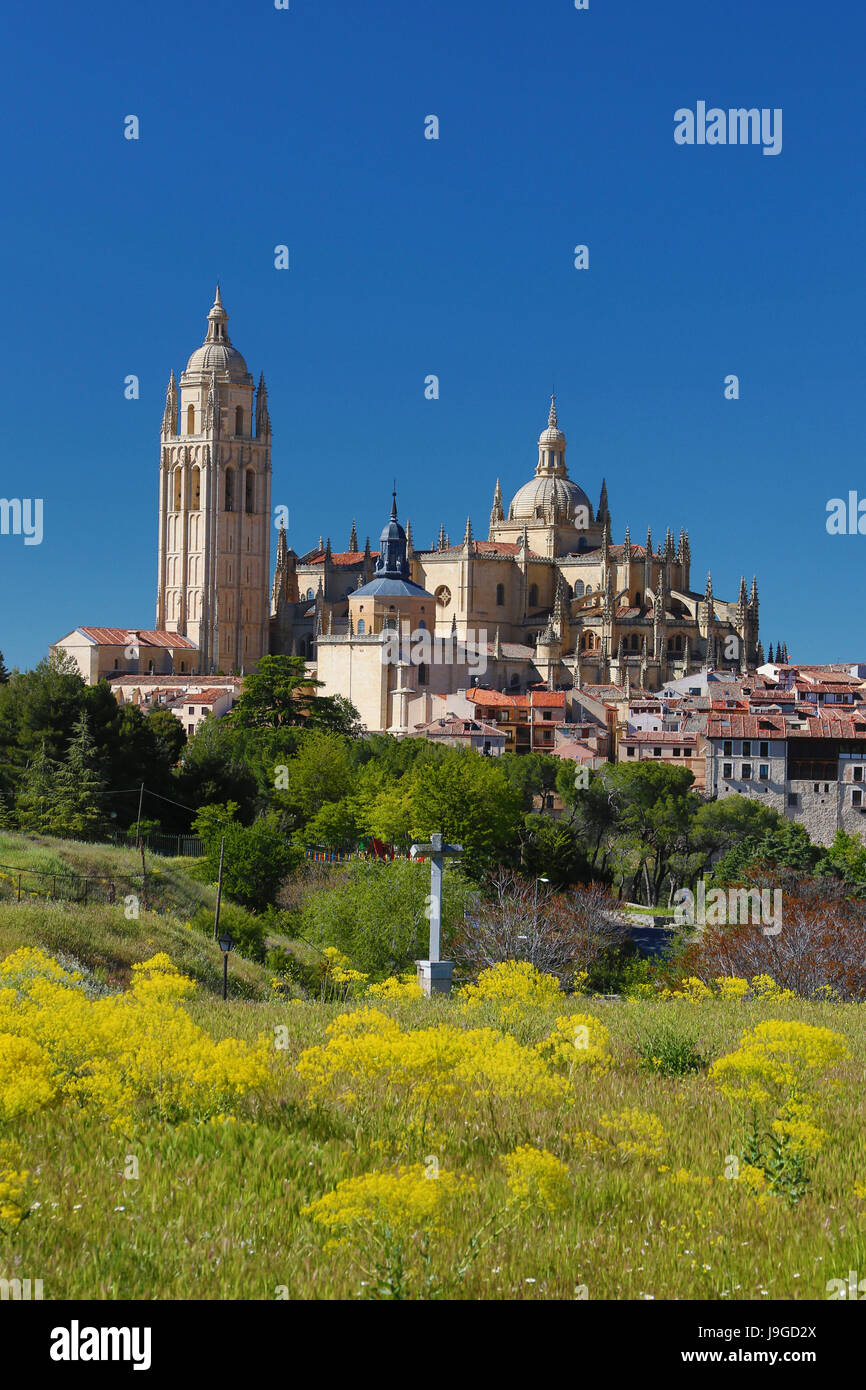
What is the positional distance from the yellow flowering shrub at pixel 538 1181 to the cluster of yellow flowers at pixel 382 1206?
0.46 metres

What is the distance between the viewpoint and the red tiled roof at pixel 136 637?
307 ft

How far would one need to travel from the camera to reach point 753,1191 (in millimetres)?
6770

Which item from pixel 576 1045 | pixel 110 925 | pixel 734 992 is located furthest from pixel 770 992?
pixel 576 1045

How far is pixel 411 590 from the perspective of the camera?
90188mm

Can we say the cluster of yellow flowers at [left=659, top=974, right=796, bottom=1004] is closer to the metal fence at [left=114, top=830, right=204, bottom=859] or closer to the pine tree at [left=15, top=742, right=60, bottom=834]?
the pine tree at [left=15, top=742, right=60, bottom=834]

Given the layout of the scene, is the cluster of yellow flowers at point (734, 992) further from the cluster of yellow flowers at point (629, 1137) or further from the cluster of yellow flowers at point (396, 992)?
the cluster of yellow flowers at point (629, 1137)

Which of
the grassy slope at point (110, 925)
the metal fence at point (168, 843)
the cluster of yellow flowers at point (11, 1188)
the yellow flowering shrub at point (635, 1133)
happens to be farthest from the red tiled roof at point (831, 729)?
the cluster of yellow flowers at point (11, 1188)

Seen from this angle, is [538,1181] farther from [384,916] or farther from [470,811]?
[470,811]

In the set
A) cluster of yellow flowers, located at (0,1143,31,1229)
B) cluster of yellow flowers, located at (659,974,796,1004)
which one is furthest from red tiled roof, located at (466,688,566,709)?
cluster of yellow flowers, located at (0,1143,31,1229)

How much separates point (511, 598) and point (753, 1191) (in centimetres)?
9227

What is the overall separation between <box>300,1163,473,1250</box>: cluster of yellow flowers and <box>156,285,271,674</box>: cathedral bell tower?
3755 inches

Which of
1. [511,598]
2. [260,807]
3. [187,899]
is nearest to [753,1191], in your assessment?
[187,899]

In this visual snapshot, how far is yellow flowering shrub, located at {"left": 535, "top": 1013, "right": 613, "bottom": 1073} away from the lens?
368 inches
